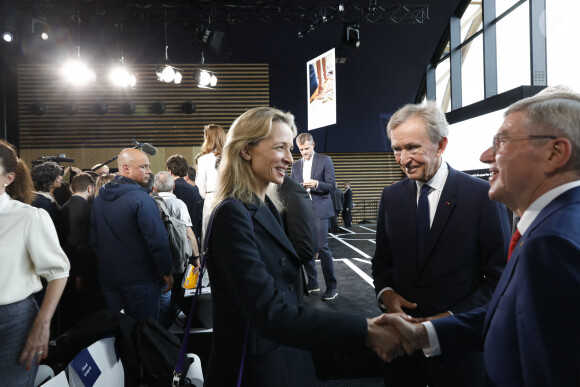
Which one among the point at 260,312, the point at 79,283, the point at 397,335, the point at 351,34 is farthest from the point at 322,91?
the point at 260,312

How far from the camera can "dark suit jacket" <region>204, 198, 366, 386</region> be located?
106 centimetres

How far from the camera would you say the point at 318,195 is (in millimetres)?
4312

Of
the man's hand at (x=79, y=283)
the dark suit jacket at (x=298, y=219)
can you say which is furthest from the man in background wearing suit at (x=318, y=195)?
the man's hand at (x=79, y=283)

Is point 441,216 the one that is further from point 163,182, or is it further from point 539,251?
point 163,182

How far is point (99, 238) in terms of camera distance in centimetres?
282

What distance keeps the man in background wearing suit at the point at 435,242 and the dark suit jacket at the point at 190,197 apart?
3128 millimetres

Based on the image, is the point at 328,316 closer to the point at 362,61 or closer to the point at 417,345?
the point at 417,345

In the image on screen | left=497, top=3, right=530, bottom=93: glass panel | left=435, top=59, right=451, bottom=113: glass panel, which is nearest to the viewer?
the image on screen

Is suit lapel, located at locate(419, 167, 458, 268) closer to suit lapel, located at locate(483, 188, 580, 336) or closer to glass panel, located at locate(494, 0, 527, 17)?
suit lapel, located at locate(483, 188, 580, 336)

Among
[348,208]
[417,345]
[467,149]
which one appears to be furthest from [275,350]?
[348,208]

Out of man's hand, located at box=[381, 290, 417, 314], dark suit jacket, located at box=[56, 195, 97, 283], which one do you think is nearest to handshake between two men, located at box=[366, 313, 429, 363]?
man's hand, located at box=[381, 290, 417, 314]

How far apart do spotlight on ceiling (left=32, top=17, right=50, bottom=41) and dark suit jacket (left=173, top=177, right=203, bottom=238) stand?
6.59m

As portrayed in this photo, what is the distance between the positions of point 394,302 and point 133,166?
2.23m

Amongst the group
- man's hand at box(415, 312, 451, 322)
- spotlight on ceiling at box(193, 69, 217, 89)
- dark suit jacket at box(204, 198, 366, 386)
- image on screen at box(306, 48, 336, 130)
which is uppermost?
spotlight on ceiling at box(193, 69, 217, 89)
